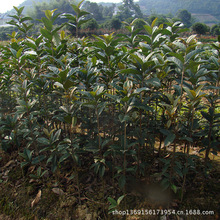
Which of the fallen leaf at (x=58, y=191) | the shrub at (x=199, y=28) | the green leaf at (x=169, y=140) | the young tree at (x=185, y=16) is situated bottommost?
the young tree at (x=185, y=16)

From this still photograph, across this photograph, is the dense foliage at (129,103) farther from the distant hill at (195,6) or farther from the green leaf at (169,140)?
the distant hill at (195,6)

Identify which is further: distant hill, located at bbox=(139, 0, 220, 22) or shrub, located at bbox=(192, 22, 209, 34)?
distant hill, located at bbox=(139, 0, 220, 22)

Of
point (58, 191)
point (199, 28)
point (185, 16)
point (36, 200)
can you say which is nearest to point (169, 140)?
point (58, 191)

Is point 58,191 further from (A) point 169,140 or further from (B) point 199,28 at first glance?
(B) point 199,28

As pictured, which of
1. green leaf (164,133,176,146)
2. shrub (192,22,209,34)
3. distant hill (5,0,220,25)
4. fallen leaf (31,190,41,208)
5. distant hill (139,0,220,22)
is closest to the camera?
green leaf (164,133,176,146)

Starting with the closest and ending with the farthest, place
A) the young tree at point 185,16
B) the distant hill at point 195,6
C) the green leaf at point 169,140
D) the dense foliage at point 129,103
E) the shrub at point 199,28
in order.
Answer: the green leaf at point 169,140
the dense foliage at point 129,103
the shrub at point 199,28
the young tree at point 185,16
the distant hill at point 195,6

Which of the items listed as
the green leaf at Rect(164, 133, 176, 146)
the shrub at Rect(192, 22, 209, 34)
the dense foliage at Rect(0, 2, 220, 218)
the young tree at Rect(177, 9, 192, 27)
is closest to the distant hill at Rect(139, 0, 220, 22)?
the young tree at Rect(177, 9, 192, 27)

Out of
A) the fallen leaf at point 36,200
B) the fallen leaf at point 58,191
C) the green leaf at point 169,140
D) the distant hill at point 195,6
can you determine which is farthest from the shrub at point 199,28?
the distant hill at point 195,6

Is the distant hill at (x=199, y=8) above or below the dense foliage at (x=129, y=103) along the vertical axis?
below

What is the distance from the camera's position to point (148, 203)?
2.03 metres

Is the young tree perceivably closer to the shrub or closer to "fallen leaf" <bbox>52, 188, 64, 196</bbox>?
the shrub

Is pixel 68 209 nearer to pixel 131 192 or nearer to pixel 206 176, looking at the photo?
pixel 131 192

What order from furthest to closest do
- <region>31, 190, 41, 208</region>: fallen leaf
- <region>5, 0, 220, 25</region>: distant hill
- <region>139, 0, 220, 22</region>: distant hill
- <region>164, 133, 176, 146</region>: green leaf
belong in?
1. <region>139, 0, 220, 22</region>: distant hill
2. <region>5, 0, 220, 25</region>: distant hill
3. <region>31, 190, 41, 208</region>: fallen leaf
4. <region>164, 133, 176, 146</region>: green leaf

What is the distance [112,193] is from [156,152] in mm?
1004
